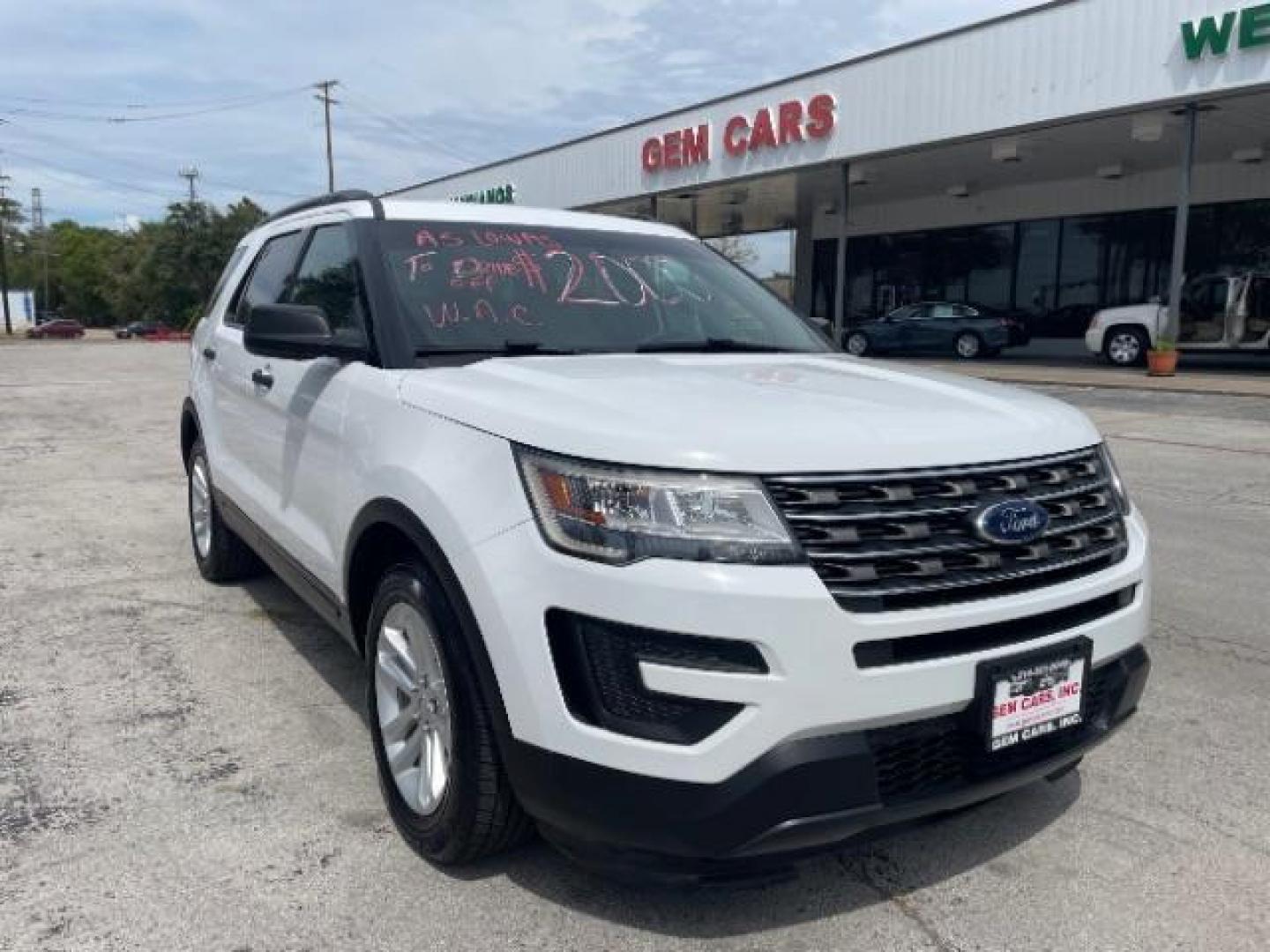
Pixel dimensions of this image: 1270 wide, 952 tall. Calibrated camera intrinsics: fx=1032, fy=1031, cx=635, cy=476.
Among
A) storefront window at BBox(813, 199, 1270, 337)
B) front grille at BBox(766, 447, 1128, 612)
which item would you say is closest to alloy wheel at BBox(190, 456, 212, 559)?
front grille at BBox(766, 447, 1128, 612)

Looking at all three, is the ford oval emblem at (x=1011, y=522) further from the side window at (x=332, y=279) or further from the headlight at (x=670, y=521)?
the side window at (x=332, y=279)

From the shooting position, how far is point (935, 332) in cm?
2452

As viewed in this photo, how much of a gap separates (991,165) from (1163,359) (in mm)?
6966

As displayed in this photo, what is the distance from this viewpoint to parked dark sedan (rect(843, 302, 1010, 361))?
2373 centimetres

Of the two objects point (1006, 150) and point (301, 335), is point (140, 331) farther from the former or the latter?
point (301, 335)

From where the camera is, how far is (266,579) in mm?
5410

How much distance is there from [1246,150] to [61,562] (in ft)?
74.0

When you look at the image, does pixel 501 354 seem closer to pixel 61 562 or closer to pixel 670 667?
pixel 670 667

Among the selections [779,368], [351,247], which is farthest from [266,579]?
[779,368]

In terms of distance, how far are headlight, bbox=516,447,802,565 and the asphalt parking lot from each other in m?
0.80

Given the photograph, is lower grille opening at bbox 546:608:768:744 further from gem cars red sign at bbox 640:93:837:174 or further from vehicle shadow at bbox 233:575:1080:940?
gem cars red sign at bbox 640:93:837:174

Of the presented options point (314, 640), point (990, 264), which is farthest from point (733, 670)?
point (990, 264)

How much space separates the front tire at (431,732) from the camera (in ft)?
7.93

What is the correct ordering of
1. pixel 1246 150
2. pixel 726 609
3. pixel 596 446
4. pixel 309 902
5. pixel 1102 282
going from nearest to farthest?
pixel 726 609, pixel 596 446, pixel 309 902, pixel 1246 150, pixel 1102 282
